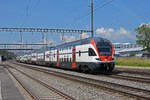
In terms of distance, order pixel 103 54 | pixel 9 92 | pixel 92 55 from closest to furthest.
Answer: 1. pixel 9 92
2. pixel 103 54
3. pixel 92 55

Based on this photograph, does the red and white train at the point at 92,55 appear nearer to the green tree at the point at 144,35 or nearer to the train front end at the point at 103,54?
the train front end at the point at 103,54

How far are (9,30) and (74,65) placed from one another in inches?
906

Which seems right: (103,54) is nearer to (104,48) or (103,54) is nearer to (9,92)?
(104,48)

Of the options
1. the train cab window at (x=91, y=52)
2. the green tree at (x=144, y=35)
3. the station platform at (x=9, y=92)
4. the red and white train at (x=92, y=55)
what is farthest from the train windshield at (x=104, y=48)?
the green tree at (x=144, y=35)

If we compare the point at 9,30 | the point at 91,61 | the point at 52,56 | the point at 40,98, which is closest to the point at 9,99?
the point at 40,98

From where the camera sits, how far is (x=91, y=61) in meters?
18.9

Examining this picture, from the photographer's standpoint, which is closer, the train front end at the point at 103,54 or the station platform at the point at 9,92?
the station platform at the point at 9,92

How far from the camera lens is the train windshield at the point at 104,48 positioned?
1883 centimetres

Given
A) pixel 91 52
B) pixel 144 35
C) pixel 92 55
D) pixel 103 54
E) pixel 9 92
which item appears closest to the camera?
pixel 9 92

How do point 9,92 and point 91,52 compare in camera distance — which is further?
point 91,52

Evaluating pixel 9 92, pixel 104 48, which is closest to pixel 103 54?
pixel 104 48

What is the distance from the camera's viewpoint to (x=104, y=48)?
19.1 metres

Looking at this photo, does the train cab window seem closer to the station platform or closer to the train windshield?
the train windshield

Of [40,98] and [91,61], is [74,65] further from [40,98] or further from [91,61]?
[40,98]
